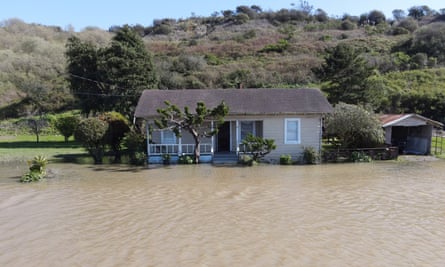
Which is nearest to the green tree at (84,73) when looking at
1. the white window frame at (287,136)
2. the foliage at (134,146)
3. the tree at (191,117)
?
the foliage at (134,146)

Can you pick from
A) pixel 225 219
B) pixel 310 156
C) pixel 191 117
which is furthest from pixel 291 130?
pixel 225 219

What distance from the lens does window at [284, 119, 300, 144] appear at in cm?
2039

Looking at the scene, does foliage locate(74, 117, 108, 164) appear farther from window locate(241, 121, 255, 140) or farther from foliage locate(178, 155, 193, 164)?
window locate(241, 121, 255, 140)

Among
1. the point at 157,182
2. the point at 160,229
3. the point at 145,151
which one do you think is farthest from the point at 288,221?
the point at 145,151

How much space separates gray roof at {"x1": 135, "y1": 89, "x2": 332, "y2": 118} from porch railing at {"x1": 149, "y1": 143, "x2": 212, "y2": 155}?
1866 millimetres

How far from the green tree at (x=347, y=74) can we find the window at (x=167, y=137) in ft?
50.7

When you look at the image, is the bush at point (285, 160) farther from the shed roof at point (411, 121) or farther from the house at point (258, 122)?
the shed roof at point (411, 121)

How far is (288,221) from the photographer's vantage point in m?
9.66

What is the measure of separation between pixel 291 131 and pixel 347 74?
11.9 m

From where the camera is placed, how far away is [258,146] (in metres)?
19.2

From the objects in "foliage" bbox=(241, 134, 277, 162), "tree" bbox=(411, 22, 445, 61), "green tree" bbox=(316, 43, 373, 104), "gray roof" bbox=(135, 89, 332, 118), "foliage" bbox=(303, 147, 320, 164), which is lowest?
"foliage" bbox=(303, 147, 320, 164)

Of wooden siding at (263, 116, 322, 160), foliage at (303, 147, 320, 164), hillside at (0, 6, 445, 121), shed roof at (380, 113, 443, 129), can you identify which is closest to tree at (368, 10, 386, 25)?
hillside at (0, 6, 445, 121)

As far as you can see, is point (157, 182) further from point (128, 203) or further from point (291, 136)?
point (291, 136)

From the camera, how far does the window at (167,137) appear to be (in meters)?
21.2
